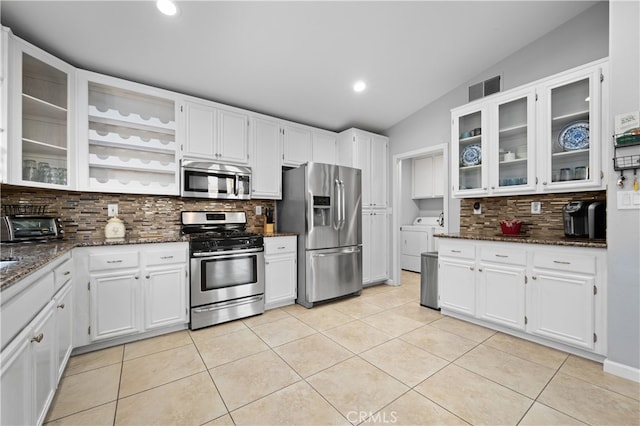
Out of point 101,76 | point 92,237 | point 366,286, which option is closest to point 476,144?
point 366,286

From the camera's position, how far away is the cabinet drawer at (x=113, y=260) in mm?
2311

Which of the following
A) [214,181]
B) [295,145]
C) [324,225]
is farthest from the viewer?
[295,145]

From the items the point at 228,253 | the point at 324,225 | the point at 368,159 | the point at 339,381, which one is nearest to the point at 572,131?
the point at 368,159

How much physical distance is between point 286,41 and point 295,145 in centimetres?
145

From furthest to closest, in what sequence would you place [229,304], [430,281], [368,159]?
[368,159], [430,281], [229,304]

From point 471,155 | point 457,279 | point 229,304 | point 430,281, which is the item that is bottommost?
point 229,304

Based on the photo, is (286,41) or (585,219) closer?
(585,219)

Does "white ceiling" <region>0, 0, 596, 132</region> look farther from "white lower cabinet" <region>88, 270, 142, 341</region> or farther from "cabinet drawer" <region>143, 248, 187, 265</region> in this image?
"white lower cabinet" <region>88, 270, 142, 341</region>

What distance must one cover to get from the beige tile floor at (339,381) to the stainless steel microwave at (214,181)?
57.5 inches

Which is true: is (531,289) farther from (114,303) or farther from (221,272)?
(114,303)

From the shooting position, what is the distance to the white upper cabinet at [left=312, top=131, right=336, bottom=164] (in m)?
4.14

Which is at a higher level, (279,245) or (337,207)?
(337,207)

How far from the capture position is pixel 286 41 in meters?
2.65

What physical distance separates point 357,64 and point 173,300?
3.11 m
